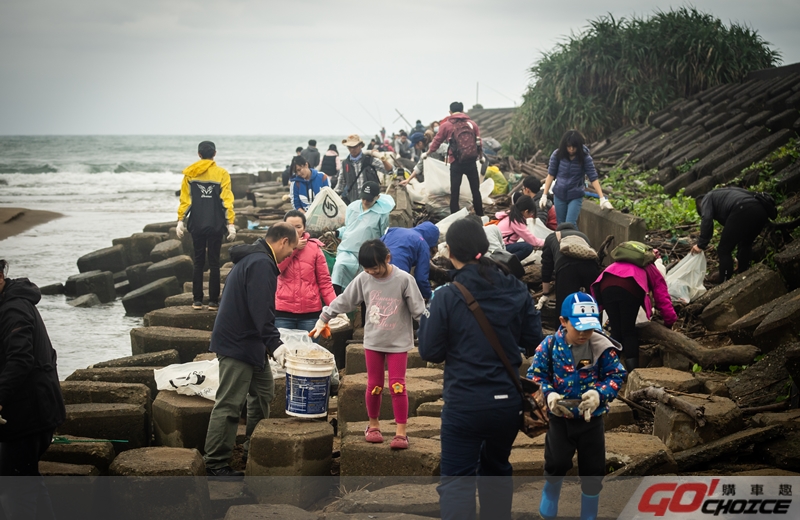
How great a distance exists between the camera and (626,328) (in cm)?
708

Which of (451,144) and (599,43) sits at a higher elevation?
(599,43)

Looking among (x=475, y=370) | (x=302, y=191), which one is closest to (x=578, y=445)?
(x=475, y=370)

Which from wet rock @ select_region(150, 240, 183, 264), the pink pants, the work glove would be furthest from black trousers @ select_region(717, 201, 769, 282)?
wet rock @ select_region(150, 240, 183, 264)

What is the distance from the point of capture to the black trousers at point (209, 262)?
9109 mm

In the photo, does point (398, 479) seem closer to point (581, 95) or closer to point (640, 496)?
point (640, 496)

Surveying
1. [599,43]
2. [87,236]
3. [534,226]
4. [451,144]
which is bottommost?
[87,236]

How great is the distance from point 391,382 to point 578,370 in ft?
5.09

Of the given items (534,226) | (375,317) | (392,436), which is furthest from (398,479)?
(534,226)

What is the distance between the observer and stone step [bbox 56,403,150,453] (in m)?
5.96

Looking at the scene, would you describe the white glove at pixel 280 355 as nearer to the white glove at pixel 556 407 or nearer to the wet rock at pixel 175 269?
the white glove at pixel 556 407

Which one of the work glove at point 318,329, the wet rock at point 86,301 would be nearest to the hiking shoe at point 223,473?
the work glove at point 318,329

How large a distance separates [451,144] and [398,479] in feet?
22.8

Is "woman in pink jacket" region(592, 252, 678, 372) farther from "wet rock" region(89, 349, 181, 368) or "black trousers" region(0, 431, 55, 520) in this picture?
"black trousers" region(0, 431, 55, 520)

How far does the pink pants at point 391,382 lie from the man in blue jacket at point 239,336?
717mm
